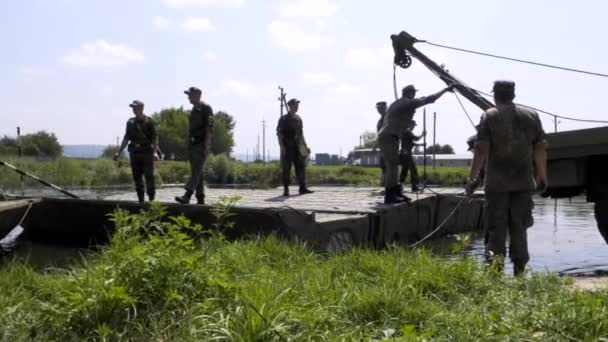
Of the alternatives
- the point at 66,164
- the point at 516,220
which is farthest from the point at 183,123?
the point at 516,220

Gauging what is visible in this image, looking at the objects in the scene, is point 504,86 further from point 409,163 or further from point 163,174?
point 163,174

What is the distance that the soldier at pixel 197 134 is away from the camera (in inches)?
430

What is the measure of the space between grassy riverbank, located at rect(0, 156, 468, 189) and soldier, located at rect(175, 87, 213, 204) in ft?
38.1

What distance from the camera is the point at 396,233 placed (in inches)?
421

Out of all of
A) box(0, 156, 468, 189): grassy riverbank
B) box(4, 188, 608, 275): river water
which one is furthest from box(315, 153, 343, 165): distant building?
box(4, 188, 608, 275): river water

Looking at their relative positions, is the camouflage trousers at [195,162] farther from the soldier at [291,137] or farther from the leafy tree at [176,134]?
the leafy tree at [176,134]

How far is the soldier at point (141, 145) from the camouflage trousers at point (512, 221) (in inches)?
246

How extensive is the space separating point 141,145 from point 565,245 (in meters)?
7.14

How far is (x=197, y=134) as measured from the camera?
1097cm

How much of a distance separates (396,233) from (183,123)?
2725 inches

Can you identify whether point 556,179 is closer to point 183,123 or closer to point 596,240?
point 596,240

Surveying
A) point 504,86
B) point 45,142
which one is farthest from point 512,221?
point 45,142

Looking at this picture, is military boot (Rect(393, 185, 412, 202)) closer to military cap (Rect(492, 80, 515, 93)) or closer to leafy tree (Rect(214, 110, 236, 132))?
military cap (Rect(492, 80, 515, 93))

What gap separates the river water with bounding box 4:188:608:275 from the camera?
30.4 feet
